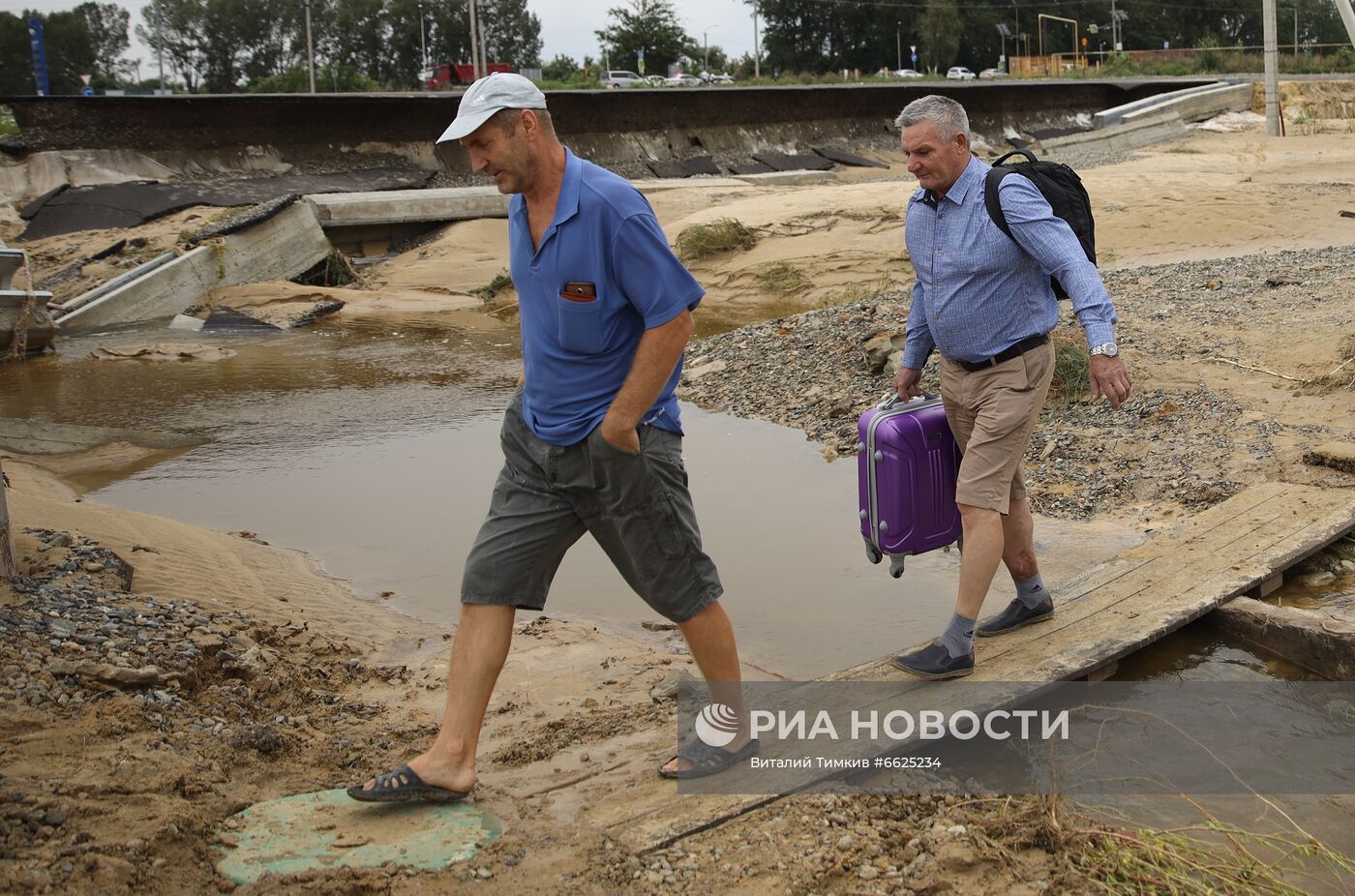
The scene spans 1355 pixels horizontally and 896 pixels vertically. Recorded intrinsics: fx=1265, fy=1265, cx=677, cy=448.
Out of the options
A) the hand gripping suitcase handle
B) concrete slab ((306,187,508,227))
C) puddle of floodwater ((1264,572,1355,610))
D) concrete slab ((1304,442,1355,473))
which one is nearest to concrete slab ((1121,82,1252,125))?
concrete slab ((306,187,508,227))

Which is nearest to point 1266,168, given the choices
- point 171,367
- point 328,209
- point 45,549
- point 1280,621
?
point 328,209

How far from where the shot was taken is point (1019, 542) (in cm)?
417

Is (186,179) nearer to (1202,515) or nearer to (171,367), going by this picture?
(171,367)

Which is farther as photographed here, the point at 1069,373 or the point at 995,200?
the point at 1069,373

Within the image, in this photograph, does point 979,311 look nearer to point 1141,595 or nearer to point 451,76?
point 1141,595

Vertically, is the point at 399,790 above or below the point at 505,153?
below

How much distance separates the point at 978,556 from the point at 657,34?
7826 centimetres

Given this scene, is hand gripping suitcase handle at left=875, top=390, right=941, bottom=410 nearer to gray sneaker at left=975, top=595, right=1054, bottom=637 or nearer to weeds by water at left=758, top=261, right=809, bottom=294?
gray sneaker at left=975, top=595, right=1054, bottom=637

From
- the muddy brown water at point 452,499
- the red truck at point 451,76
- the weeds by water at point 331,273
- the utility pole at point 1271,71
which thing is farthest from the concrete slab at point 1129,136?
the red truck at point 451,76

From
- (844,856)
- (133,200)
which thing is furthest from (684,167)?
(844,856)

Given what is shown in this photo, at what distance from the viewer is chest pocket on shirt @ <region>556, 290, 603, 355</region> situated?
317cm

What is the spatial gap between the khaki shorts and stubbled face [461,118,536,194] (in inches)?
61.1

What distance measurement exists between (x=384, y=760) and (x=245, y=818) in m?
0.63

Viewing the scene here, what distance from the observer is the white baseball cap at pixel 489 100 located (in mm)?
3080
